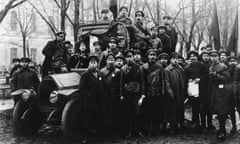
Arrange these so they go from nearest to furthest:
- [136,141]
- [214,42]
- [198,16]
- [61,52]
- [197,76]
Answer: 1. [136,141]
2. [197,76]
3. [61,52]
4. [214,42]
5. [198,16]

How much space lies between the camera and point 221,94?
7.19 m

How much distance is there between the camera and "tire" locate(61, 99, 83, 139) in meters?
6.67

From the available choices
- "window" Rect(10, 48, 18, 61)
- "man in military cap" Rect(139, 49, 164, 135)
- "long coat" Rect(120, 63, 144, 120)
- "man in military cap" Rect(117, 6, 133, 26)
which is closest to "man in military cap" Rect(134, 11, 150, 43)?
"man in military cap" Rect(117, 6, 133, 26)

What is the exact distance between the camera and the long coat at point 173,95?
7.89 m

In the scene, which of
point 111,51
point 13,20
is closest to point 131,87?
point 111,51

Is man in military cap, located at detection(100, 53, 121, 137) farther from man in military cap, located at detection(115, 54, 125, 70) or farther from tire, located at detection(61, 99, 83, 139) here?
tire, located at detection(61, 99, 83, 139)

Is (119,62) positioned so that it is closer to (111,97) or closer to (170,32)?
(111,97)

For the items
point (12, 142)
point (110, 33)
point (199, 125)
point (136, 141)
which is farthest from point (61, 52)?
point (199, 125)

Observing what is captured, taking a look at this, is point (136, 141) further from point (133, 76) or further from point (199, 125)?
point (199, 125)

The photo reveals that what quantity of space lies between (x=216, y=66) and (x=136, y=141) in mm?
2500

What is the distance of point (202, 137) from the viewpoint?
7.60 metres

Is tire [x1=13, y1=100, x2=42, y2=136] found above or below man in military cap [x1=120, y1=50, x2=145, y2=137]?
below

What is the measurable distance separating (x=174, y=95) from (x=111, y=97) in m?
1.62

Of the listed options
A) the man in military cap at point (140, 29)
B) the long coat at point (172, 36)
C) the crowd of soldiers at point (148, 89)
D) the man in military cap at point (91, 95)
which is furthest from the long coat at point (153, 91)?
the long coat at point (172, 36)
